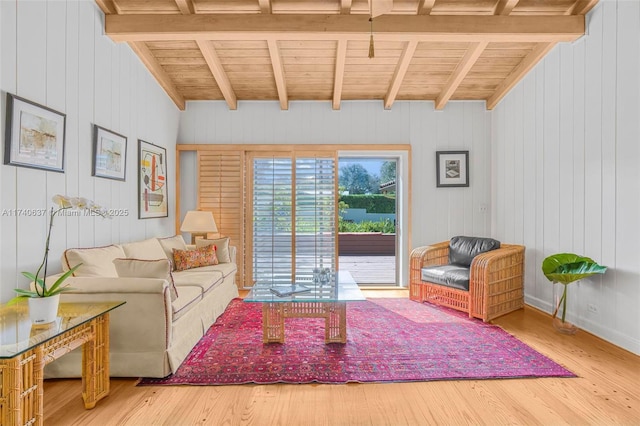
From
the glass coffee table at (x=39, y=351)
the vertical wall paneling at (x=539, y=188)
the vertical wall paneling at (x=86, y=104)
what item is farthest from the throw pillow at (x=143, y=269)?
the vertical wall paneling at (x=539, y=188)

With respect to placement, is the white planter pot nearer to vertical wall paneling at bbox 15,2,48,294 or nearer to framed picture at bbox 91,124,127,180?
vertical wall paneling at bbox 15,2,48,294

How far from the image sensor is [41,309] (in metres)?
1.85

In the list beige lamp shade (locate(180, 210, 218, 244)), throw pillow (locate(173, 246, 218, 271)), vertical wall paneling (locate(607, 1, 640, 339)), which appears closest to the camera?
vertical wall paneling (locate(607, 1, 640, 339))

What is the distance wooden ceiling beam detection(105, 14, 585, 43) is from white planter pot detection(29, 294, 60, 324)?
2.86 meters

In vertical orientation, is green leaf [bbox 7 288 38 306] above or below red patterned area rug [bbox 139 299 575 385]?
above

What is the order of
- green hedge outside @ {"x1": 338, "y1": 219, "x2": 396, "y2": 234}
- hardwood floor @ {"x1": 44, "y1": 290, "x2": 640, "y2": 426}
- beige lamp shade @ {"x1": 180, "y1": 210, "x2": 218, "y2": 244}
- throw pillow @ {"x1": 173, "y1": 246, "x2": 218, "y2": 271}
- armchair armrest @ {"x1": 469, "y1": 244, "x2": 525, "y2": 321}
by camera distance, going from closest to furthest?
hardwood floor @ {"x1": 44, "y1": 290, "x2": 640, "y2": 426}
armchair armrest @ {"x1": 469, "y1": 244, "x2": 525, "y2": 321}
throw pillow @ {"x1": 173, "y1": 246, "x2": 218, "y2": 271}
beige lamp shade @ {"x1": 180, "y1": 210, "x2": 218, "y2": 244}
green hedge outside @ {"x1": 338, "y1": 219, "x2": 396, "y2": 234}

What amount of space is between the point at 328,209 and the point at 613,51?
11.8 feet

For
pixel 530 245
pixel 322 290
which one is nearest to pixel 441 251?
pixel 530 245

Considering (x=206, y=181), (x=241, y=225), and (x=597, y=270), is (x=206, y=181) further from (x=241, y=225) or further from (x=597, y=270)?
(x=597, y=270)

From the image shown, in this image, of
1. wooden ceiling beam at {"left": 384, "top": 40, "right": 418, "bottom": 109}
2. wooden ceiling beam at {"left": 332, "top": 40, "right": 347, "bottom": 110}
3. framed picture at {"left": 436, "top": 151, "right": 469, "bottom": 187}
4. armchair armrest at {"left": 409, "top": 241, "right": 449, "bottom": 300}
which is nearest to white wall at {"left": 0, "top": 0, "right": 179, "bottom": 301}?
wooden ceiling beam at {"left": 332, "top": 40, "right": 347, "bottom": 110}

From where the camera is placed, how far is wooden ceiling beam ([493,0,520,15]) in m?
3.42

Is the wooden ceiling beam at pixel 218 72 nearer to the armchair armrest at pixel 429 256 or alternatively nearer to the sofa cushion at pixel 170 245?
the sofa cushion at pixel 170 245

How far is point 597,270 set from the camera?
10.0 feet

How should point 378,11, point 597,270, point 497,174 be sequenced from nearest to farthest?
1. point 378,11
2. point 597,270
3. point 497,174
